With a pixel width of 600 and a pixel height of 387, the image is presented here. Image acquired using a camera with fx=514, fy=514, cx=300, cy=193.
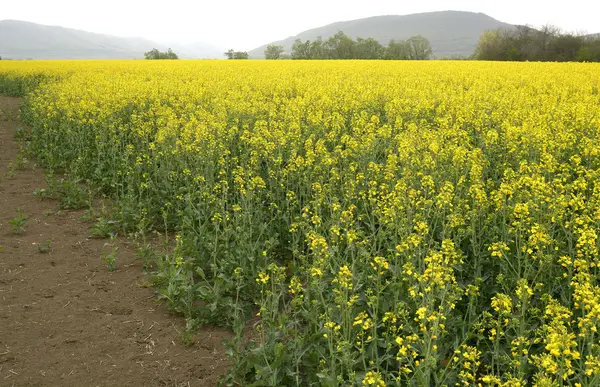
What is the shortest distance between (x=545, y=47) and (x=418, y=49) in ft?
120

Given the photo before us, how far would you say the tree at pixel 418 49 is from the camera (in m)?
85.6

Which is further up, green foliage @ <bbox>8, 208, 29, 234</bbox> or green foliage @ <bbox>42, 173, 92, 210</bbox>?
green foliage @ <bbox>42, 173, 92, 210</bbox>

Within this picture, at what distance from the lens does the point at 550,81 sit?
1809cm

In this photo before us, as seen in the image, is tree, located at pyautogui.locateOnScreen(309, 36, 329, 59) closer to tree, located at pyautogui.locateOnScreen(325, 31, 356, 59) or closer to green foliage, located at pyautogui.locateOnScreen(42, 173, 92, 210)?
tree, located at pyautogui.locateOnScreen(325, 31, 356, 59)

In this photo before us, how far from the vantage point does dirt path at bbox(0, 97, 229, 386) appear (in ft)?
15.9

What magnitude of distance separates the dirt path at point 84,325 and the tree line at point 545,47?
54.0m

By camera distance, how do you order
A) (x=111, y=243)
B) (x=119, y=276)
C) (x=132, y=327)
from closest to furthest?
(x=132, y=327) → (x=119, y=276) → (x=111, y=243)

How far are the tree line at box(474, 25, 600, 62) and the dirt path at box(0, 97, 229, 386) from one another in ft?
177

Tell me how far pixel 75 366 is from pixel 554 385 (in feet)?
13.6

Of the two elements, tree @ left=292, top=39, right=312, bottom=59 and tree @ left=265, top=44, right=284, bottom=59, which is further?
tree @ left=265, top=44, right=284, bottom=59

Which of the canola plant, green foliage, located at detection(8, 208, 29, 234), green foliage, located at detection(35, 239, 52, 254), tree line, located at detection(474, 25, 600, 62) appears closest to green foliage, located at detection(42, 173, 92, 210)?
the canola plant

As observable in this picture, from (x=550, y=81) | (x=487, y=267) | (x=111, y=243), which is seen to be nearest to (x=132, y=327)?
(x=111, y=243)

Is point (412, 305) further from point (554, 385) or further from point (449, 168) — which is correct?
point (449, 168)

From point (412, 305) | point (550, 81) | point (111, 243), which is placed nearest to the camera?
point (412, 305)
